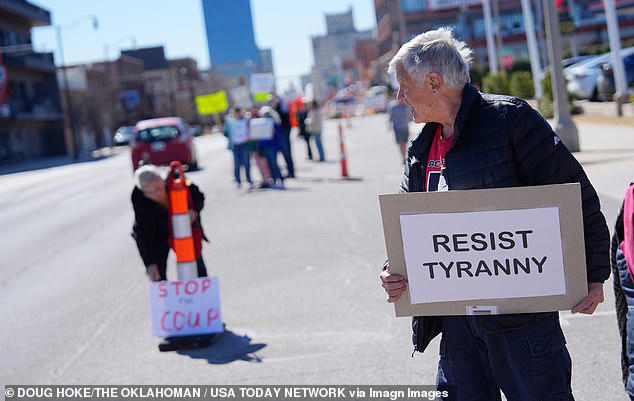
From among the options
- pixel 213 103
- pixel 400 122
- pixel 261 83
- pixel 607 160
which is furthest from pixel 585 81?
pixel 213 103

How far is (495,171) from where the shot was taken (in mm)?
3213

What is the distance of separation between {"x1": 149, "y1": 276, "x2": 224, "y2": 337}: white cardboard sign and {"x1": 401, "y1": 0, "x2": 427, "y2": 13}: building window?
96.4 meters

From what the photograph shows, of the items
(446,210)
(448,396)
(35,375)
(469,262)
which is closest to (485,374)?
(448,396)

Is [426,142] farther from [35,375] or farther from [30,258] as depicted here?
[30,258]

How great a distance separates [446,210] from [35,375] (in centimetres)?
444

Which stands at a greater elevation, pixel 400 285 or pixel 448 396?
pixel 400 285

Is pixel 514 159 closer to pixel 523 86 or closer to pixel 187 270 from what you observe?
pixel 187 270

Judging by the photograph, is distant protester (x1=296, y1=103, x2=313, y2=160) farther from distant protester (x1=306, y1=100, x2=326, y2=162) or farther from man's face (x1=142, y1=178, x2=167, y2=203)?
man's face (x1=142, y1=178, x2=167, y2=203)

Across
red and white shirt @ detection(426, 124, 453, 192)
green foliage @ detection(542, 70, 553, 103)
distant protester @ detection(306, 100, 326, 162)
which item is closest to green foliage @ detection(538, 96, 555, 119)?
green foliage @ detection(542, 70, 553, 103)

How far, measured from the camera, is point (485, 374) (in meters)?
3.41

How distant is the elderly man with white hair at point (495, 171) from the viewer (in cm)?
318

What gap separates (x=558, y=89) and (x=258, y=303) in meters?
10.0

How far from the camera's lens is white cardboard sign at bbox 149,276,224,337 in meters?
7.29

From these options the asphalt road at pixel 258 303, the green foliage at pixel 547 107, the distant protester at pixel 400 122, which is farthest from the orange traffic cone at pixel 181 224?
the green foliage at pixel 547 107
